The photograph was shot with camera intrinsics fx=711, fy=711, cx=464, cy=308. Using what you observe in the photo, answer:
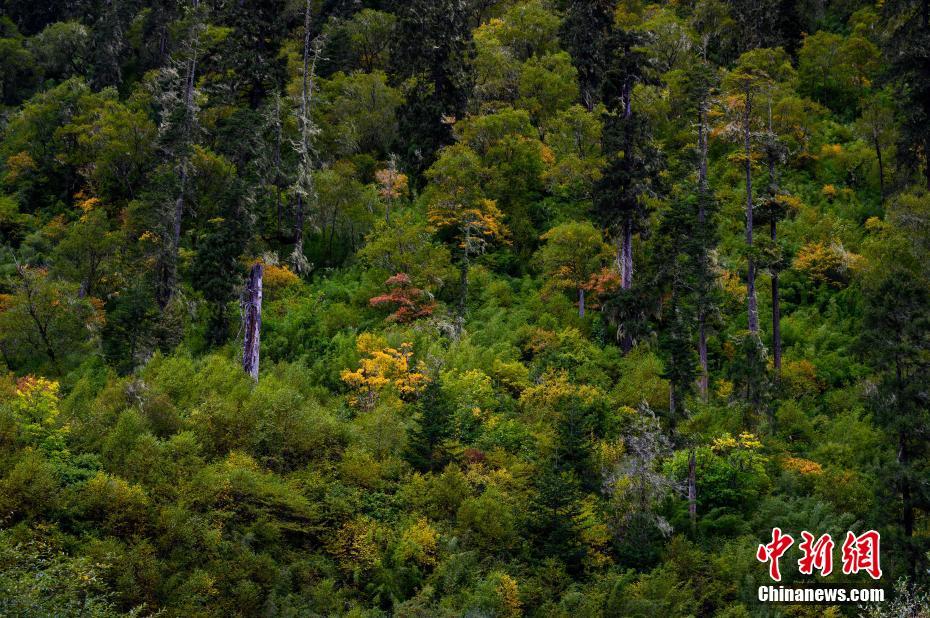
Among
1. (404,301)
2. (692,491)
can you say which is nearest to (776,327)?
(692,491)

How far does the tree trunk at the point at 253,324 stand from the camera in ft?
74.9

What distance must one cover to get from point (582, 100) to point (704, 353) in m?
21.2

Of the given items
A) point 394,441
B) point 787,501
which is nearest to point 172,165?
point 394,441

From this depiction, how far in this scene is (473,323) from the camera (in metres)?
25.9

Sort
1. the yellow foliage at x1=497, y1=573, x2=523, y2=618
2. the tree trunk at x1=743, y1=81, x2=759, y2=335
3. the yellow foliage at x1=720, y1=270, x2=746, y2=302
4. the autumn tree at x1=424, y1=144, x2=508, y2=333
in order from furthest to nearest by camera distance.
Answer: the autumn tree at x1=424, y1=144, x2=508, y2=333 < the yellow foliage at x1=720, y1=270, x2=746, y2=302 < the tree trunk at x1=743, y1=81, x2=759, y2=335 < the yellow foliage at x1=497, y1=573, x2=523, y2=618

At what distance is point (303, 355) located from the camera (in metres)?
24.5

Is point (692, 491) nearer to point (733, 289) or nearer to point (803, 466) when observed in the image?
point (803, 466)

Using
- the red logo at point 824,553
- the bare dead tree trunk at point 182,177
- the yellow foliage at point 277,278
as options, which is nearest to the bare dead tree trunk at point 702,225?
the red logo at point 824,553

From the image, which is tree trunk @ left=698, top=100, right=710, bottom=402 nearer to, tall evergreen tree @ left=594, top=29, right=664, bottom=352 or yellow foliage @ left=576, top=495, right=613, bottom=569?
tall evergreen tree @ left=594, top=29, right=664, bottom=352

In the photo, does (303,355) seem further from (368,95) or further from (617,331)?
(368,95)

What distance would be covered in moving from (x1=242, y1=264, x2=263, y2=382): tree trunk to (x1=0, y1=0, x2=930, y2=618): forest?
3.9 inches

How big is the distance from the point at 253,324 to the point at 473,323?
25.3 feet

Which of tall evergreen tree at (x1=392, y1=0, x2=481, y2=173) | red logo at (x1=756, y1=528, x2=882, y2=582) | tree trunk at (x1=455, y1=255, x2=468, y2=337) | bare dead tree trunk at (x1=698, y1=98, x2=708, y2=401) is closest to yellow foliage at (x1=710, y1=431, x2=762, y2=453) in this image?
bare dead tree trunk at (x1=698, y1=98, x2=708, y2=401)

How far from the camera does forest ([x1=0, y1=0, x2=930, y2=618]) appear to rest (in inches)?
567
